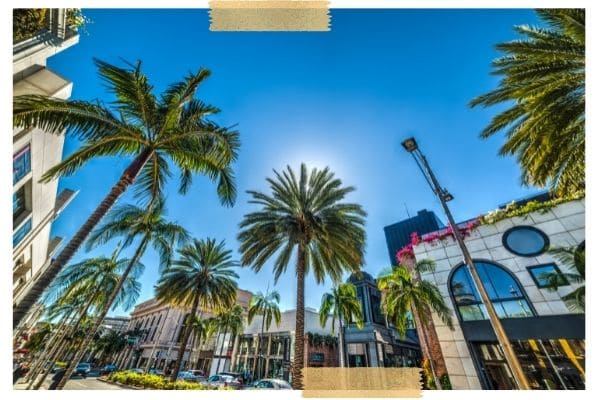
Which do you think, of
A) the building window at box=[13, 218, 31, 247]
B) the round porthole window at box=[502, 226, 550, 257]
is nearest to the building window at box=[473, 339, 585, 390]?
the round porthole window at box=[502, 226, 550, 257]

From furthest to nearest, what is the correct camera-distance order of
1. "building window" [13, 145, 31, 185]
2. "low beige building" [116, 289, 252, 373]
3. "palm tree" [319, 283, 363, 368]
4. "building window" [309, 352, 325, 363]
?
"low beige building" [116, 289, 252, 373]
"building window" [309, 352, 325, 363]
"palm tree" [319, 283, 363, 368]
"building window" [13, 145, 31, 185]

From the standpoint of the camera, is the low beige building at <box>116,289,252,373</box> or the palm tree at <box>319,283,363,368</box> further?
the low beige building at <box>116,289,252,373</box>

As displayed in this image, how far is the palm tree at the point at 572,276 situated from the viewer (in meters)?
10.9

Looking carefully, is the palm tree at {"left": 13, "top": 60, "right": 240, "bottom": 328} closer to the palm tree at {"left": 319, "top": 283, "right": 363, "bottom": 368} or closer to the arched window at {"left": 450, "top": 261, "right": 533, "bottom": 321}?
the arched window at {"left": 450, "top": 261, "right": 533, "bottom": 321}

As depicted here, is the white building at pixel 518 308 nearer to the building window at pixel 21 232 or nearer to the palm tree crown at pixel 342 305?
the palm tree crown at pixel 342 305

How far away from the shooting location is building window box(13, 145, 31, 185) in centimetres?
1041

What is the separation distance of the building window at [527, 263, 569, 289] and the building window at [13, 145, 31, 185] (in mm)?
26583

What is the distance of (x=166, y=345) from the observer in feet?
163

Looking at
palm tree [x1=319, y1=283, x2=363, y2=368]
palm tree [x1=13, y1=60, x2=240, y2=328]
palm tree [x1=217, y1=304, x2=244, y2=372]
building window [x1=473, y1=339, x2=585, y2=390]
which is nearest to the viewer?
palm tree [x1=13, y1=60, x2=240, y2=328]

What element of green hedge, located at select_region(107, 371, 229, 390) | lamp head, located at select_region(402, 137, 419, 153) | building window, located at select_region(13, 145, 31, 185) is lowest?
green hedge, located at select_region(107, 371, 229, 390)

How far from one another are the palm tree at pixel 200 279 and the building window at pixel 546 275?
66.1 ft
